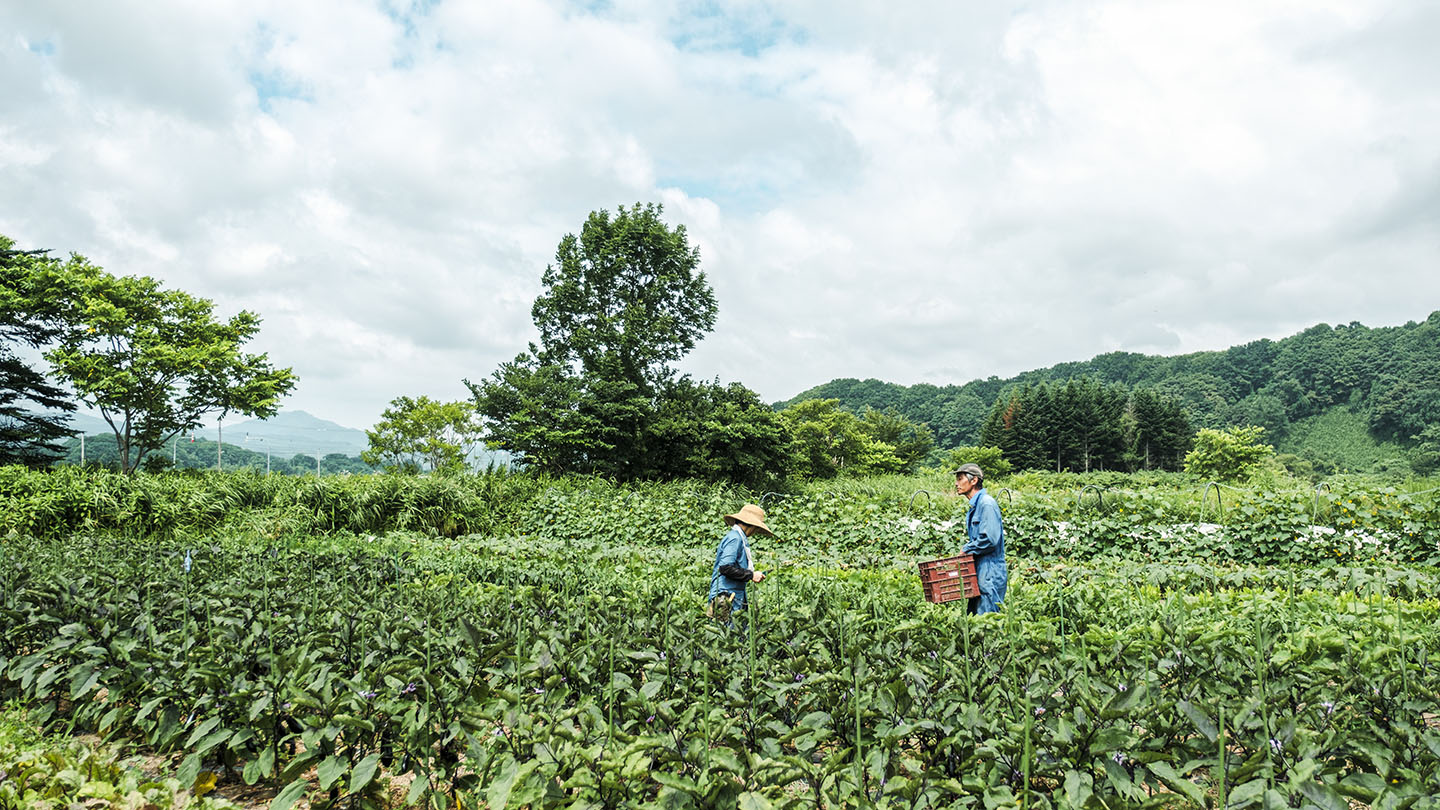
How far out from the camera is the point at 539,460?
16953 millimetres

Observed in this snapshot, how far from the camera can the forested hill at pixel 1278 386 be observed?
65.2 metres

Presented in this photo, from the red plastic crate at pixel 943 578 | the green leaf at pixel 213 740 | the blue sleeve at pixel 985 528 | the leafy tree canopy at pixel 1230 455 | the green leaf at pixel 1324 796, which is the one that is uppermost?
the leafy tree canopy at pixel 1230 455

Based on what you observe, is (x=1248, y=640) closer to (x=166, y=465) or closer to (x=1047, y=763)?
(x=1047, y=763)

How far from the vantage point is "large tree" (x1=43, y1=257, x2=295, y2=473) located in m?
14.3

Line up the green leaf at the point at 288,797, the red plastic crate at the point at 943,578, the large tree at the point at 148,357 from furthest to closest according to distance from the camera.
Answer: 1. the large tree at the point at 148,357
2. the red plastic crate at the point at 943,578
3. the green leaf at the point at 288,797

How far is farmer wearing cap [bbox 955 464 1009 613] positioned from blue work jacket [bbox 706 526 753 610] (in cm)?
130

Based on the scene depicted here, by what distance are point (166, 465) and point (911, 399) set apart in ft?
268

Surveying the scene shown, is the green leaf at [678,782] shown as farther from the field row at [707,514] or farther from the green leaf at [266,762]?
the field row at [707,514]

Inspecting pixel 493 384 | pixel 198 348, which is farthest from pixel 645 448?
pixel 198 348

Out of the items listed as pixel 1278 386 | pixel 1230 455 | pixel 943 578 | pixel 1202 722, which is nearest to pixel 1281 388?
pixel 1278 386

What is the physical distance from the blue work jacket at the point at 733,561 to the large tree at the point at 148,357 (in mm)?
14543

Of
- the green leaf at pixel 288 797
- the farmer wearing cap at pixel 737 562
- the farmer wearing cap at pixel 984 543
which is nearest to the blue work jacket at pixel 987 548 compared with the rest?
the farmer wearing cap at pixel 984 543

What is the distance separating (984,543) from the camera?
4.35m

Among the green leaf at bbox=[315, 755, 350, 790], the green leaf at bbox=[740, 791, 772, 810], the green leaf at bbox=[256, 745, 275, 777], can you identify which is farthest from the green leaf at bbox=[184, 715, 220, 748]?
the green leaf at bbox=[740, 791, 772, 810]
